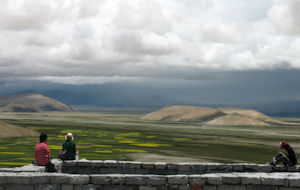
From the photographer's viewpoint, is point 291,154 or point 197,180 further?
point 291,154

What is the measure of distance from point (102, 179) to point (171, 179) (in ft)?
8.37

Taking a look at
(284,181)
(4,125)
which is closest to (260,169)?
(284,181)

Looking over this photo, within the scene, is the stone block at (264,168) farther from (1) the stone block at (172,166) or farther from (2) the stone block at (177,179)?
(2) the stone block at (177,179)

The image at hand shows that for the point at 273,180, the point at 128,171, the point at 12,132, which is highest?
the point at 273,180

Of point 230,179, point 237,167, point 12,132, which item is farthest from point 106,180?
point 12,132

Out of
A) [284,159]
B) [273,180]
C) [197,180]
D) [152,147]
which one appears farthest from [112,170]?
[152,147]

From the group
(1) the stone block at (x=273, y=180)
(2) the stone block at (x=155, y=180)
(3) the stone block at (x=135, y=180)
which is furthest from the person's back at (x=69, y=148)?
(1) the stone block at (x=273, y=180)

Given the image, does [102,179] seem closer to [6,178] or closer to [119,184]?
[119,184]

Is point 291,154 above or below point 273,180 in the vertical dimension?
above

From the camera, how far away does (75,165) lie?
66.5 ft

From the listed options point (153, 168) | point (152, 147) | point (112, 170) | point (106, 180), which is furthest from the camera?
point (152, 147)

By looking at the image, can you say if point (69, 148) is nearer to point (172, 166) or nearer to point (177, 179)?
point (172, 166)

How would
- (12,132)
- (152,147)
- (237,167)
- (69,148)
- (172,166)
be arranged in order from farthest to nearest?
(12,132)
(152,147)
(237,167)
(172,166)
(69,148)

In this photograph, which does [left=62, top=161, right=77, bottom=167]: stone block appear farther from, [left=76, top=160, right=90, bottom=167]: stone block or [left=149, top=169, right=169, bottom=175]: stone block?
[left=149, top=169, right=169, bottom=175]: stone block
